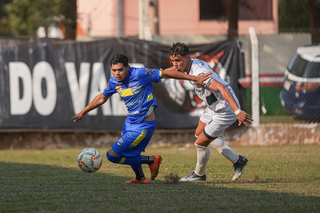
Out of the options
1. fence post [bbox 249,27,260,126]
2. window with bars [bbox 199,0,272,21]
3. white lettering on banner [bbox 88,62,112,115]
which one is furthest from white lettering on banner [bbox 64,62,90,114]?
window with bars [bbox 199,0,272,21]

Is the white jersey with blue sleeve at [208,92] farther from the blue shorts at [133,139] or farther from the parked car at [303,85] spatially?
the parked car at [303,85]

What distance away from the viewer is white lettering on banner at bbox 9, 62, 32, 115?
11.4 m

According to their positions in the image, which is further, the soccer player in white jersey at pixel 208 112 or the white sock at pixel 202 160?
the white sock at pixel 202 160

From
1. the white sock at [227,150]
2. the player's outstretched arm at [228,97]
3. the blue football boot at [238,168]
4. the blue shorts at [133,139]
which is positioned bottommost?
the blue football boot at [238,168]

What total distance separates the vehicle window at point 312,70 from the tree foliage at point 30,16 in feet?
67.7

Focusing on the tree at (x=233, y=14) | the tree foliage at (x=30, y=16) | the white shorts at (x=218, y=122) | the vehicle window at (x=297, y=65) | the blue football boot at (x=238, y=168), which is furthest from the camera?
the tree foliage at (x=30, y=16)

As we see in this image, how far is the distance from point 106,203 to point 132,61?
24.4ft

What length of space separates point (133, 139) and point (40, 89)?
6.16m

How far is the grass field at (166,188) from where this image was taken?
464cm

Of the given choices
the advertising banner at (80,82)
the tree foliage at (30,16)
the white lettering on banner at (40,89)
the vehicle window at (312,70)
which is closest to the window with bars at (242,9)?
the vehicle window at (312,70)

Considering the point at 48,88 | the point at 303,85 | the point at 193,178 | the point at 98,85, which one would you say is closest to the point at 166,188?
the point at 193,178

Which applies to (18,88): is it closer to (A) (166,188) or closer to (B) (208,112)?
(B) (208,112)

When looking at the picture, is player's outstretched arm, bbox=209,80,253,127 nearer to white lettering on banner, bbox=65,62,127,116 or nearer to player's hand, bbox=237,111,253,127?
player's hand, bbox=237,111,253,127

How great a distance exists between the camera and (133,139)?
613 cm
